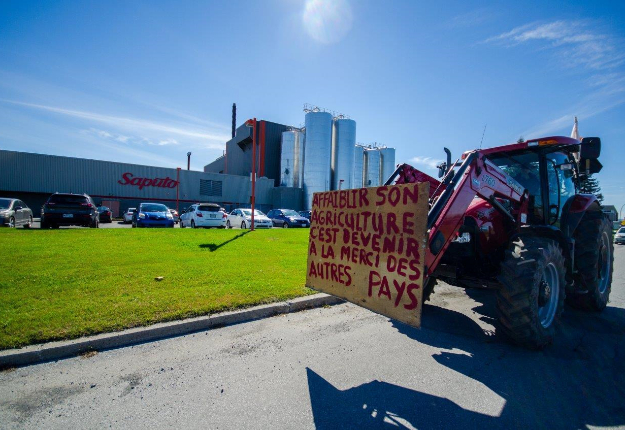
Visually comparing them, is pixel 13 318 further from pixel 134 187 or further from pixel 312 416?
pixel 134 187

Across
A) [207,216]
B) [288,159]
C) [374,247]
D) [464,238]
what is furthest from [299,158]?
[374,247]

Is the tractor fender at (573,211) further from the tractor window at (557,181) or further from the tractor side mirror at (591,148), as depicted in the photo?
the tractor side mirror at (591,148)

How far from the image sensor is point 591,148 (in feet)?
14.4

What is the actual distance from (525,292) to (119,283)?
6.10 meters

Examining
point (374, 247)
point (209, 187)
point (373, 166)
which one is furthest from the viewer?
point (373, 166)

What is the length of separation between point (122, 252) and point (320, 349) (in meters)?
6.82

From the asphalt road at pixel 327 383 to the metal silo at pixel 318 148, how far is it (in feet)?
113

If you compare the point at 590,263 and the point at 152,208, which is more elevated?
the point at 152,208

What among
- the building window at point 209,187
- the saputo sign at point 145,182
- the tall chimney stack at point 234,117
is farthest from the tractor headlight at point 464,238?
the tall chimney stack at point 234,117

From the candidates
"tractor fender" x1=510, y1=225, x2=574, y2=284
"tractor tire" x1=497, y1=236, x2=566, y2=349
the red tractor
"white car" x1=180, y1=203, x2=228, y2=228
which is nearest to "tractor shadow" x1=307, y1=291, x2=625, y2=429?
"tractor tire" x1=497, y1=236, x2=566, y2=349

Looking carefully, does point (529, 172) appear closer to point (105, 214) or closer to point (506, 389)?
point (506, 389)

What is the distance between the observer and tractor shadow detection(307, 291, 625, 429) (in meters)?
2.45

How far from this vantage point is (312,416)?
2.43 m

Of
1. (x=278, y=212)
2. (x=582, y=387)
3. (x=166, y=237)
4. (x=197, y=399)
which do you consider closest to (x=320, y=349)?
(x=197, y=399)
